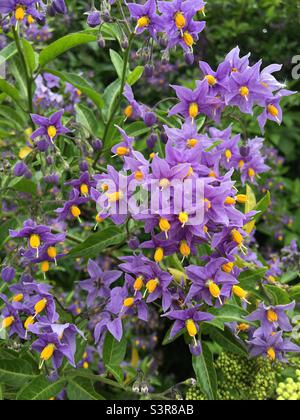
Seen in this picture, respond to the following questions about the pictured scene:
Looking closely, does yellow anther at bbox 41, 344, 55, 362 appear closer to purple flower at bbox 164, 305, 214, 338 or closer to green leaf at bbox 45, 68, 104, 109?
purple flower at bbox 164, 305, 214, 338

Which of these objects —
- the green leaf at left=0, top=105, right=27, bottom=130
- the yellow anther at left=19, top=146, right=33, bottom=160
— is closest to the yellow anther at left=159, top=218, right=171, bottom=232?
the yellow anther at left=19, top=146, right=33, bottom=160

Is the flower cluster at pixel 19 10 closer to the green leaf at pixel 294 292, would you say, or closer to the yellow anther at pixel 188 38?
the yellow anther at pixel 188 38

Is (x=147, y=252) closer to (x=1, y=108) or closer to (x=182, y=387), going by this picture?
(x=1, y=108)

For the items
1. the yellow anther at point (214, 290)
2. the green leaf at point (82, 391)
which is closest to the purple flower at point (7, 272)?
the green leaf at point (82, 391)

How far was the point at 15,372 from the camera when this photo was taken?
174cm

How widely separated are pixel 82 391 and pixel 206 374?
345 mm

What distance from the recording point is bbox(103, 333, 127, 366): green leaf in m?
1.75

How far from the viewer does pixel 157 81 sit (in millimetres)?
→ 3396

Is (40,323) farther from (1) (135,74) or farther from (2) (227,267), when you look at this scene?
(1) (135,74)

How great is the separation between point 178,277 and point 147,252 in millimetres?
448

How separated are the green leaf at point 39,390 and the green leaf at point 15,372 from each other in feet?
0.22

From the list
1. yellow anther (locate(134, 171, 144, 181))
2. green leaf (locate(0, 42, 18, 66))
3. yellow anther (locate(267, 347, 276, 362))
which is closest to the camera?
yellow anther (locate(134, 171, 144, 181))

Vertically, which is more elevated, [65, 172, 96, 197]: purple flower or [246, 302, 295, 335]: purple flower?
[65, 172, 96, 197]: purple flower

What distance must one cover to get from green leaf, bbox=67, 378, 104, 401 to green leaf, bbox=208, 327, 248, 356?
1.17 feet
